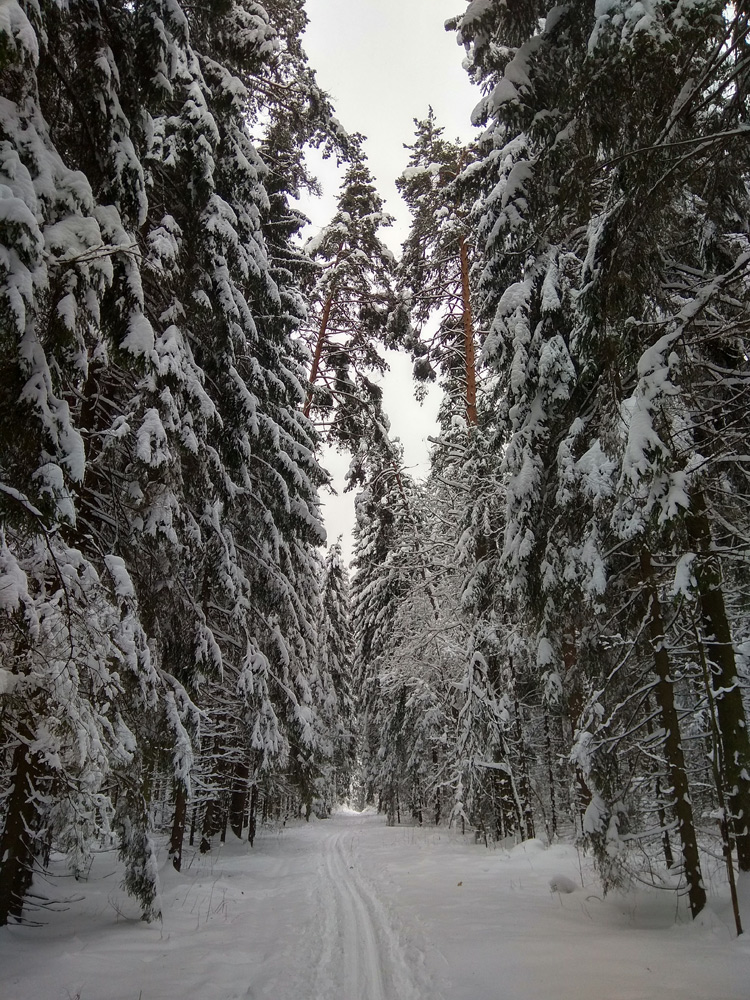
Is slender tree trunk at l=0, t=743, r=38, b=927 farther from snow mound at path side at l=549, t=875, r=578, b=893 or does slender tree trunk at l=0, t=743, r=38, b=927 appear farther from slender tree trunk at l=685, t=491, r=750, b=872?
snow mound at path side at l=549, t=875, r=578, b=893

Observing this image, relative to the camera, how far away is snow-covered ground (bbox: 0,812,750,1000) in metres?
4.46

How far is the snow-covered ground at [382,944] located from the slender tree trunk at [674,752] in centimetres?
33

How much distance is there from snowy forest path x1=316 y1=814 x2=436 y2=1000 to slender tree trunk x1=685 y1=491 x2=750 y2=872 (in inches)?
141

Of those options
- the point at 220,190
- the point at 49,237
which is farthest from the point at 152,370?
the point at 220,190

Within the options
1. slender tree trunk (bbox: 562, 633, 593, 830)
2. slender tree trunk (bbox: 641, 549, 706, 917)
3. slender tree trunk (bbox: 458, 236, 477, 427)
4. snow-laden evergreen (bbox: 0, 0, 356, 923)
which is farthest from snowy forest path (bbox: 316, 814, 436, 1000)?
slender tree trunk (bbox: 458, 236, 477, 427)

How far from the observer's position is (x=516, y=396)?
334 inches

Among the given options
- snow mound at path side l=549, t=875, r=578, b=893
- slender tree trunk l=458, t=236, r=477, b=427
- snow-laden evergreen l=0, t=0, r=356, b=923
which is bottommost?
snow mound at path side l=549, t=875, r=578, b=893

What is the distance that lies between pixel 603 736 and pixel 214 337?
8.20 m

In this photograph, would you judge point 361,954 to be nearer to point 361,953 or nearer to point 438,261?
point 361,953

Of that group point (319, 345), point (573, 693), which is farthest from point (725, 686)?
point (319, 345)

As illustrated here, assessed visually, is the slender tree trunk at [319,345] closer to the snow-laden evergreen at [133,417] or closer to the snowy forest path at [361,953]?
the snow-laden evergreen at [133,417]

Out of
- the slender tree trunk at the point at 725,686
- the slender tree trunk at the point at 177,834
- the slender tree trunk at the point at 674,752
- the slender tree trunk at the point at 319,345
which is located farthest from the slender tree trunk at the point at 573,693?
the slender tree trunk at the point at 319,345

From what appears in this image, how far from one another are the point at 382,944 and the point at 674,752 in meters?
3.89

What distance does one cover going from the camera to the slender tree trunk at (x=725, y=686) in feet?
18.4
